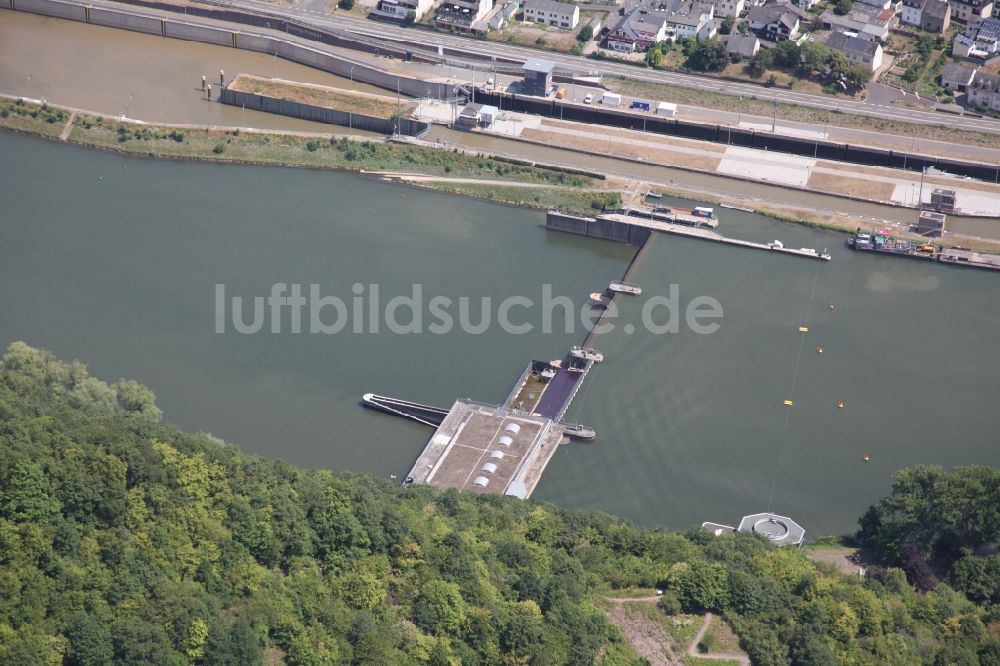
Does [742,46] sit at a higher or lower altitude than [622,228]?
higher

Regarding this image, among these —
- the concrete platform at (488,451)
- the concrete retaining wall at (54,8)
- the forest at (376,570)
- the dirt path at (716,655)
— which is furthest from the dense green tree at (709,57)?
the dirt path at (716,655)

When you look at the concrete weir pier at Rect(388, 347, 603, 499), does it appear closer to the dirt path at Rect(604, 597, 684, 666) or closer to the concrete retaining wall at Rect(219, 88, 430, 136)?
the dirt path at Rect(604, 597, 684, 666)

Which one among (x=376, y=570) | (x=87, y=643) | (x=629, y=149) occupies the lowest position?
(x=376, y=570)

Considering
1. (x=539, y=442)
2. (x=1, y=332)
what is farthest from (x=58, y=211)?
(x=539, y=442)

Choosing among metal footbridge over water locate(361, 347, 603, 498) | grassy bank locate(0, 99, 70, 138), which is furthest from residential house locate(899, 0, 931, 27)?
grassy bank locate(0, 99, 70, 138)

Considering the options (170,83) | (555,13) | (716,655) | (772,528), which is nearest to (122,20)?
(170,83)

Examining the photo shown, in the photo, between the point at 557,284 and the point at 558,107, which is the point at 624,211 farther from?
the point at 558,107

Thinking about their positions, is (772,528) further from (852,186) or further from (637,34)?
(637,34)
